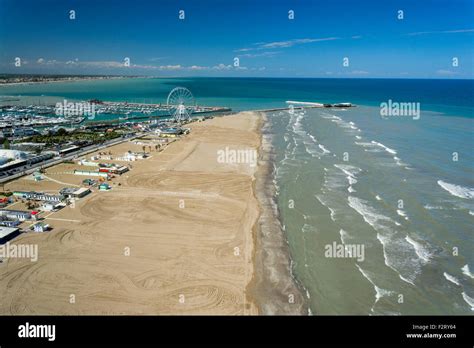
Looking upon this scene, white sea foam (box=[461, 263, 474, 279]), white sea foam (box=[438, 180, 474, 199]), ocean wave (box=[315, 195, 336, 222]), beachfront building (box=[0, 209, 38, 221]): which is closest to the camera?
white sea foam (box=[461, 263, 474, 279])

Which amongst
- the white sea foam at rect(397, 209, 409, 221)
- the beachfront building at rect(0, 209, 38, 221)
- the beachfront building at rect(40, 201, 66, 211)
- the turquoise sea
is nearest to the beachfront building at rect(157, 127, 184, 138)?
the turquoise sea

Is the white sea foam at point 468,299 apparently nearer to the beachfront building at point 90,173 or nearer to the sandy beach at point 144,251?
the sandy beach at point 144,251

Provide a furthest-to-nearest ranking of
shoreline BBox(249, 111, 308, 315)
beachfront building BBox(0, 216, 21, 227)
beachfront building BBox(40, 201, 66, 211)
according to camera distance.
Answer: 1. beachfront building BBox(40, 201, 66, 211)
2. beachfront building BBox(0, 216, 21, 227)
3. shoreline BBox(249, 111, 308, 315)

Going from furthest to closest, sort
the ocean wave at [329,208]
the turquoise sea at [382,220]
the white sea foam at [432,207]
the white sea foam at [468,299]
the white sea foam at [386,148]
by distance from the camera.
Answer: the white sea foam at [386,148], the white sea foam at [432,207], the ocean wave at [329,208], the turquoise sea at [382,220], the white sea foam at [468,299]

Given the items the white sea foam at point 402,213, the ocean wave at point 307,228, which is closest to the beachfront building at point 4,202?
the ocean wave at point 307,228

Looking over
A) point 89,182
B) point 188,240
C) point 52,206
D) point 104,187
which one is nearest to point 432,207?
point 188,240

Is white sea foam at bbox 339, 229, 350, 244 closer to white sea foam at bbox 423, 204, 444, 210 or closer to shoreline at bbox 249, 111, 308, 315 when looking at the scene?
shoreline at bbox 249, 111, 308, 315

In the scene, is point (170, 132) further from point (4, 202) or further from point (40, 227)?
point (40, 227)
